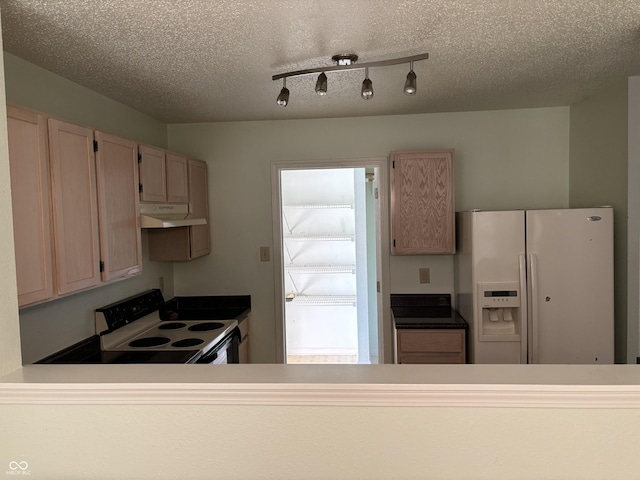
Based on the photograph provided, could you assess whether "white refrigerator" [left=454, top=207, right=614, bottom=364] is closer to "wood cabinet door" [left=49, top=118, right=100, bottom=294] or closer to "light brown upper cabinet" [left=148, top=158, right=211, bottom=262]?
"light brown upper cabinet" [left=148, top=158, right=211, bottom=262]

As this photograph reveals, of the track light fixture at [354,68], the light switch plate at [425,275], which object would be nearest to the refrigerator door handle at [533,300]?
the light switch plate at [425,275]

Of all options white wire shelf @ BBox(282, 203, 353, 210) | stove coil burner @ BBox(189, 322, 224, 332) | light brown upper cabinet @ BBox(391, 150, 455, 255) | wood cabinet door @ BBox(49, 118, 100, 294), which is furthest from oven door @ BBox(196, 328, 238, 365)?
white wire shelf @ BBox(282, 203, 353, 210)

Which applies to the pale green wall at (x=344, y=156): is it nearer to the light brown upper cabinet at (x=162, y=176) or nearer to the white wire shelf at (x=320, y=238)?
the light brown upper cabinet at (x=162, y=176)

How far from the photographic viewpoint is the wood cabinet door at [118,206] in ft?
6.76

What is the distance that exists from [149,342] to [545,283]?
2595mm

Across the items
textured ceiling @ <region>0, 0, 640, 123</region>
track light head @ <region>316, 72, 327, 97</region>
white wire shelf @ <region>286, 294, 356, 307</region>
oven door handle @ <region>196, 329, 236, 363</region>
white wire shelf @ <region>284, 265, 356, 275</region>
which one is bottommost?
white wire shelf @ <region>286, 294, 356, 307</region>

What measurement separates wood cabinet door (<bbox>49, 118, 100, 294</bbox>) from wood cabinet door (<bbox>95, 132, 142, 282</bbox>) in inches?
2.1

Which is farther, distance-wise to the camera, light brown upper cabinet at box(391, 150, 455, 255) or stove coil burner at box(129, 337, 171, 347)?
light brown upper cabinet at box(391, 150, 455, 255)

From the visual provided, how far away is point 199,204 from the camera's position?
10.8ft

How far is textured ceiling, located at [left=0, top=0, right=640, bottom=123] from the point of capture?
1.58 meters

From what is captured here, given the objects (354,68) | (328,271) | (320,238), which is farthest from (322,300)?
(354,68)

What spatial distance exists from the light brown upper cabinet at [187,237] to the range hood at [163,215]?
0.14m

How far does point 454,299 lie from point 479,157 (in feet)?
3.82

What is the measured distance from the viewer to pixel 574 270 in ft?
8.63
